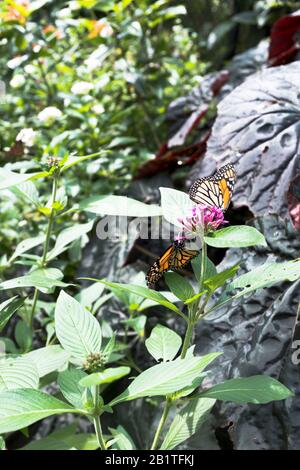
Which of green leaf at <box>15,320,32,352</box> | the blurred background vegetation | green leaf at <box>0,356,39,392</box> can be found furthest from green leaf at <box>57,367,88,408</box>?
the blurred background vegetation

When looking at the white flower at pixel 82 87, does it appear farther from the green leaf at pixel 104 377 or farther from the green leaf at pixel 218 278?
the green leaf at pixel 104 377

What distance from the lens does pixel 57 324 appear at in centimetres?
90

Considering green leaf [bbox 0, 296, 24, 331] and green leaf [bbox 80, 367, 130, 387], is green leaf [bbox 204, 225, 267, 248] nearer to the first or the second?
green leaf [bbox 80, 367, 130, 387]

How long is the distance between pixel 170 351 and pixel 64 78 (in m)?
1.70

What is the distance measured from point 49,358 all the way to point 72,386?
0.58 feet

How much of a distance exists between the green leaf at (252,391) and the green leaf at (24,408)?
0.69 ft

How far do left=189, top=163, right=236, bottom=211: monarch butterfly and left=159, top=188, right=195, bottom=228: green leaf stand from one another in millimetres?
45

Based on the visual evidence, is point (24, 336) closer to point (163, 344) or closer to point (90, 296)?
point (90, 296)

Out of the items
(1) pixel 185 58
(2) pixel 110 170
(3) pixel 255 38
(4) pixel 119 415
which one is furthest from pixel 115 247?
(3) pixel 255 38

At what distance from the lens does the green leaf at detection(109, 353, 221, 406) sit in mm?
753

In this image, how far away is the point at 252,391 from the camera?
857 millimetres

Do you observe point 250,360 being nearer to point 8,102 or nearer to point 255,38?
point 8,102

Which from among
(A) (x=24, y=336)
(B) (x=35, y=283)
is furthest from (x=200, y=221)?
(A) (x=24, y=336)

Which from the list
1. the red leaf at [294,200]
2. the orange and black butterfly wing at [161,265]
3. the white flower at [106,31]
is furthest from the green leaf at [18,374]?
the white flower at [106,31]
